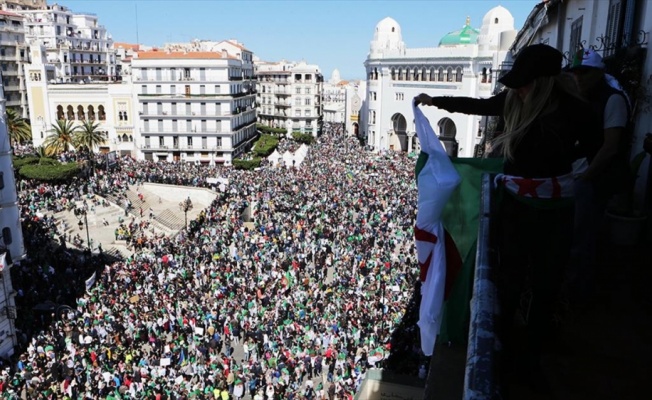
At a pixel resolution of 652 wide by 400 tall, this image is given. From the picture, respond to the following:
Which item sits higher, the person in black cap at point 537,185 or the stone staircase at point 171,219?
the person in black cap at point 537,185

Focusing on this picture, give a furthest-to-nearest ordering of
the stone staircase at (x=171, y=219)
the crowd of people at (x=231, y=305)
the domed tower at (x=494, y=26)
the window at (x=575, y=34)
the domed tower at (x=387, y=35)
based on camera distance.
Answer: the domed tower at (x=387, y=35) < the domed tower at (x=494, y=26) < the stone staircase at (x=171, y=219) < the crowd of people at (x=231, y=305) < the window at (x=575, y=34)

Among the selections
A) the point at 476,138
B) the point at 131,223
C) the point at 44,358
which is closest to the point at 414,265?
the point at 44,358

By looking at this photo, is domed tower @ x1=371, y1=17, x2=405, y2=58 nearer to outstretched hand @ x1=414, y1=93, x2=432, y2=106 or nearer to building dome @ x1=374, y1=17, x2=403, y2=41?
building dome @ x1=374, y1=17, x2=403, y2=41

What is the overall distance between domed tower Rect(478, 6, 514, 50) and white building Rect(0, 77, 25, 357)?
142ft

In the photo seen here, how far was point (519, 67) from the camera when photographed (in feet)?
11.9

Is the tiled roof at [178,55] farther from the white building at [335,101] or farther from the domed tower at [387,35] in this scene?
the white building at [335,101]

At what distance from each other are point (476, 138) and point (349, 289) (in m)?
35.7

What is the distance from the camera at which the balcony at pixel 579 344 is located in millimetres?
2748

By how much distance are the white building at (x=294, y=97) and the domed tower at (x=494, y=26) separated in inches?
1428

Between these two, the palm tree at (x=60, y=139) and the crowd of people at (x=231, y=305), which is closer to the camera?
the crowd of people at (x=231, y=305)

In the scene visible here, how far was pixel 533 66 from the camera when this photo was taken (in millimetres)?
3598

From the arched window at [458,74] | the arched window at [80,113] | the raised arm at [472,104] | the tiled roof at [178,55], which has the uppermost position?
the tiled roof at [178,55]

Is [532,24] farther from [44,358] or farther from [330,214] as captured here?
[44,358]

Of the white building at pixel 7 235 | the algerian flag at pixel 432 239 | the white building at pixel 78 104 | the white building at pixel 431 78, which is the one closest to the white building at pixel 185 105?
the white building at pixel 78 104
